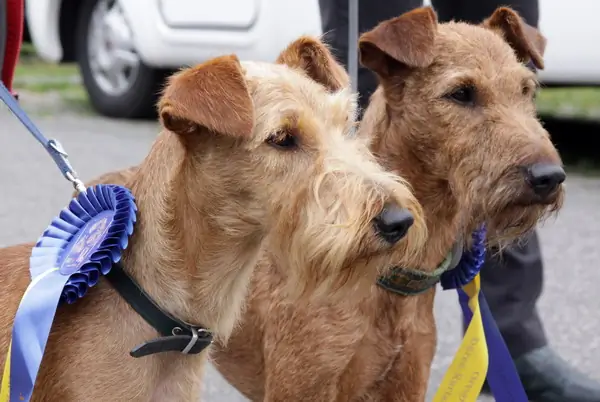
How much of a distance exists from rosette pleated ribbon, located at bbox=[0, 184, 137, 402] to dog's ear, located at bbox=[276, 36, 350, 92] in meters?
0.77

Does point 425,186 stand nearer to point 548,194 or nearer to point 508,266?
point 548,194

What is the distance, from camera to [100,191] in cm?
298

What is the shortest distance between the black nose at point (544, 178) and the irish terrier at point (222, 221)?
673mm

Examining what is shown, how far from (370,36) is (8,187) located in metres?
4.68

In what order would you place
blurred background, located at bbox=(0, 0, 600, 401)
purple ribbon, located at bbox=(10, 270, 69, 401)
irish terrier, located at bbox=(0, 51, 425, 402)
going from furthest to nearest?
blurred background, located at bbox=(0, 0, 600, 401) → irish terrier, located at bbox=(0, 51, 425, 402) → purple ribbon, located at bbox=(10, 270, 69, 401)

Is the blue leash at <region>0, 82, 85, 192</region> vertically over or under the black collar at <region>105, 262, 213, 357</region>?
over

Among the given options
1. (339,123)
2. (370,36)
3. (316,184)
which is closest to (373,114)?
(370,36)

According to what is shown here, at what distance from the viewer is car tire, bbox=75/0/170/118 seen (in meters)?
9.78

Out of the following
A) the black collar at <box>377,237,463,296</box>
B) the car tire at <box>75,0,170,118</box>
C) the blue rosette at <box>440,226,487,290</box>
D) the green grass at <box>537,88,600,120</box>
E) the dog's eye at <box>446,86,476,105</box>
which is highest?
the dog's eye at <box>446,86,476,105</box>

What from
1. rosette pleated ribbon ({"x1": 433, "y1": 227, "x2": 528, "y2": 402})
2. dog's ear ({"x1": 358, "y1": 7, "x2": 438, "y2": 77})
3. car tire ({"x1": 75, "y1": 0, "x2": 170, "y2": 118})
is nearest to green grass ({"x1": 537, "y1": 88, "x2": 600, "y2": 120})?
car tire ({"x1": 75, "y1": 0, "x2": 170, "y2": 118})

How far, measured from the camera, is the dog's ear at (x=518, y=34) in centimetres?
380

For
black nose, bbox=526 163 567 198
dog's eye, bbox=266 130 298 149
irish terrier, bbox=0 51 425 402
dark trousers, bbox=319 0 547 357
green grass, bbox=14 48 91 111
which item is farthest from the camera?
green grass, bbox=14 48 91 111

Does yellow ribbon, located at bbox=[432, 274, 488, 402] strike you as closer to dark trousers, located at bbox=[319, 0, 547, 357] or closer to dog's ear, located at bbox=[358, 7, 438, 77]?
dark trousers, located at bbox=[319, 0, 547, 357]

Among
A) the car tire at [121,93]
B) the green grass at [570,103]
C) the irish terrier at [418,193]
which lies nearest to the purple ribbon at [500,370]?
the irish terrier at [418,193]
